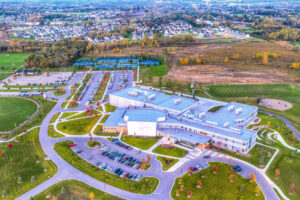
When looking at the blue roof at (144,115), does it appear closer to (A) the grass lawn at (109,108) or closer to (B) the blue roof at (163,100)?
(B) the blue roof at (163,100)

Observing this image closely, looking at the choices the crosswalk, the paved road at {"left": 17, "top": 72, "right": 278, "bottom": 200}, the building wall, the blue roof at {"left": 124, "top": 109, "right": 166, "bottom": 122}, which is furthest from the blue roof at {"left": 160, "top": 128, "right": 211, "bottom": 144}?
the paved road at {"left": 17, "top": 72, "right": 278, "bottom": 200}

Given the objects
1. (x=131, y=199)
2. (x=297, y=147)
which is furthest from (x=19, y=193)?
(x=297, y=147)

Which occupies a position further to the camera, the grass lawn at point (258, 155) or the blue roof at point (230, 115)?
the blue roof at point (230, 115)

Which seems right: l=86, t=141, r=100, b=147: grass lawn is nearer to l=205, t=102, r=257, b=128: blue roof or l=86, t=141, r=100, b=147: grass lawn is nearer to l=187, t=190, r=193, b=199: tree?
l=187, t=190, r=193, b=199: tree

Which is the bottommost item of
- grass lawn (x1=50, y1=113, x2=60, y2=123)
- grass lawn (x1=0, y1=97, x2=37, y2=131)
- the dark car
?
grass lawn (x1=0, y1=97, x2=37, y2=131)

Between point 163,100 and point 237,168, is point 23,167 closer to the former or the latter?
point 163,100

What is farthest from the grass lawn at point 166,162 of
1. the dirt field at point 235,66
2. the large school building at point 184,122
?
the dirt field at point 235,66
